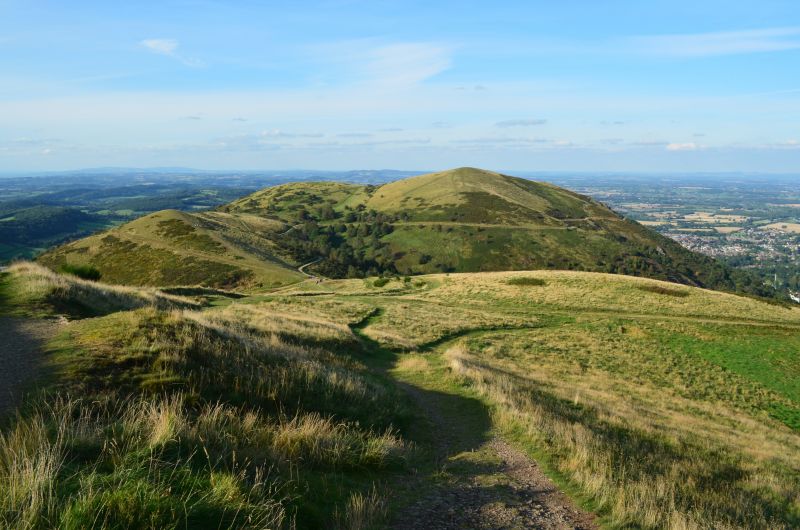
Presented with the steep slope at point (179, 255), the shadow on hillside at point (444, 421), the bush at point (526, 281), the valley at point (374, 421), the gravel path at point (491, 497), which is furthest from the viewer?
the steep slope at point (179, 255)

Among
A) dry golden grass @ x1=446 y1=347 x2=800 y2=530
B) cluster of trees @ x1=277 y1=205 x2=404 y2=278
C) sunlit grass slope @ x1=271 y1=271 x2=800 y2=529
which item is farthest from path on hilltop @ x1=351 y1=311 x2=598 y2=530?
cluster of trees @ x1=277 y1=205 x2=404 y2=278

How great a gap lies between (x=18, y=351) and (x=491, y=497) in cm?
1189

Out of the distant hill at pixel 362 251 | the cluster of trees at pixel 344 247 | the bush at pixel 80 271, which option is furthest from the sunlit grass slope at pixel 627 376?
the cluster of trees at pixel 344 247

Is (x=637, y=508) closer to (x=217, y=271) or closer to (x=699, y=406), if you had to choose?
(x=699, y=406)

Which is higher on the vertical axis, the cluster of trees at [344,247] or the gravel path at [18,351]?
the gravel path at [18,351]

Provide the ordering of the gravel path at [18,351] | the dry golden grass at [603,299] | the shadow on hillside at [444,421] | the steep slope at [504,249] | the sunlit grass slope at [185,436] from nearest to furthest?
the sunlit grass slope at [185,436], the gravel path at [18,351], the shadow on hillside at [444,421], the dry golden grass at [603,299], the steep slope at [504,249]

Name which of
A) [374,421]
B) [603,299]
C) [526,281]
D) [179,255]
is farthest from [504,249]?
[374,421]

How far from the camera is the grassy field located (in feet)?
19.2

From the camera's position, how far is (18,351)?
39.1 feet

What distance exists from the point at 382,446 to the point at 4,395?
7404 mm

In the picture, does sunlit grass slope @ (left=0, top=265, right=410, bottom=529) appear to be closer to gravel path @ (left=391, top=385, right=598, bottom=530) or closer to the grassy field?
the grassy field

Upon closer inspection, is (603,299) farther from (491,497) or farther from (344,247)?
(344,247)

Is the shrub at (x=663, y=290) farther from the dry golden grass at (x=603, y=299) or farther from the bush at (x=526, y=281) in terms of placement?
the bush at (x=526, y=281)

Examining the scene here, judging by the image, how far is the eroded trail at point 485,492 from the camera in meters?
7.41
